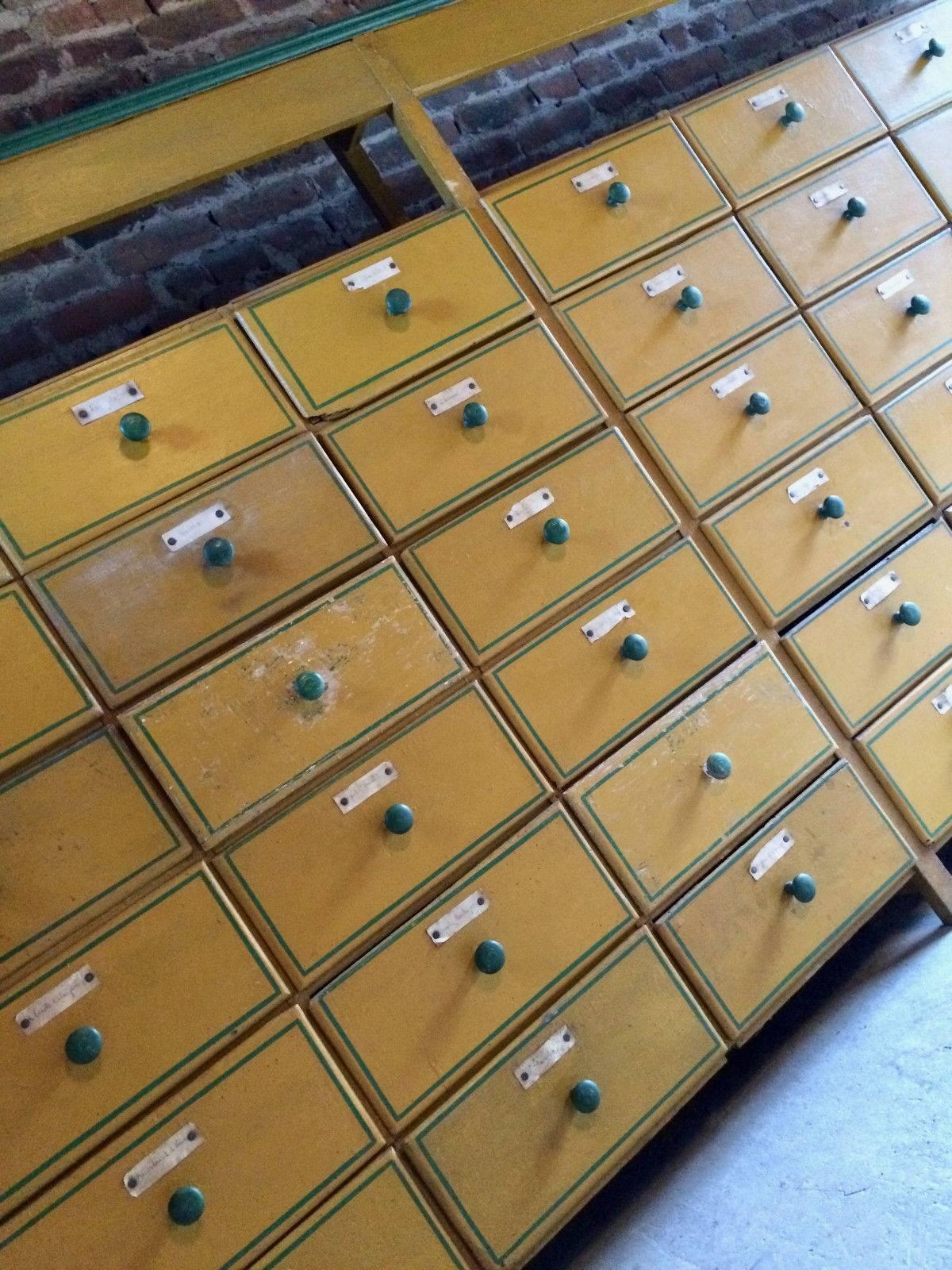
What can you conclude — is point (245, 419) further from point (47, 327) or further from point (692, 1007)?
point (692, 1007)

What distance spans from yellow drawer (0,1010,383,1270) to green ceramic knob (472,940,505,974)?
338mm

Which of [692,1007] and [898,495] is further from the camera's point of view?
[898,495]

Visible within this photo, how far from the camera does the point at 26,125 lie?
2.38 meters

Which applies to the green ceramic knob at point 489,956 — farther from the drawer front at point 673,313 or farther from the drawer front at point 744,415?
Answer: the drawer front at point 673,313

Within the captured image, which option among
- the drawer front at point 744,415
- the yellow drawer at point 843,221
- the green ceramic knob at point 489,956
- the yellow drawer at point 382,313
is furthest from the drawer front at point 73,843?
the yellow drawer at point 843,221

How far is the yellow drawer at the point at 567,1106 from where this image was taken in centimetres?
191

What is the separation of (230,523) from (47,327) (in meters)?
0.91

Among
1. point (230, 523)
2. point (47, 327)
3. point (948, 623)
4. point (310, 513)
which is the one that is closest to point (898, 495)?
point (948, 623)

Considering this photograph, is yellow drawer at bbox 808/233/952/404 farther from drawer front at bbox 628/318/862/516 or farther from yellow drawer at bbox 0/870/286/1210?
yellow drawer at bbox 0/870/286/1210

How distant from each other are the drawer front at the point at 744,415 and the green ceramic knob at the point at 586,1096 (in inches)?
52.1

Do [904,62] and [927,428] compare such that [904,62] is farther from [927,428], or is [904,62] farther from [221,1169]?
[221,1169]

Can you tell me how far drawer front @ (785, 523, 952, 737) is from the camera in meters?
2.50

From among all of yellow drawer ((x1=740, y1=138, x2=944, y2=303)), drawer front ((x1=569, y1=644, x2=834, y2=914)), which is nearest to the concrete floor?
drawer front ((x1=569, y1=644, x2=834, y2=914))

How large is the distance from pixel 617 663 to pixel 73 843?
1199mm
